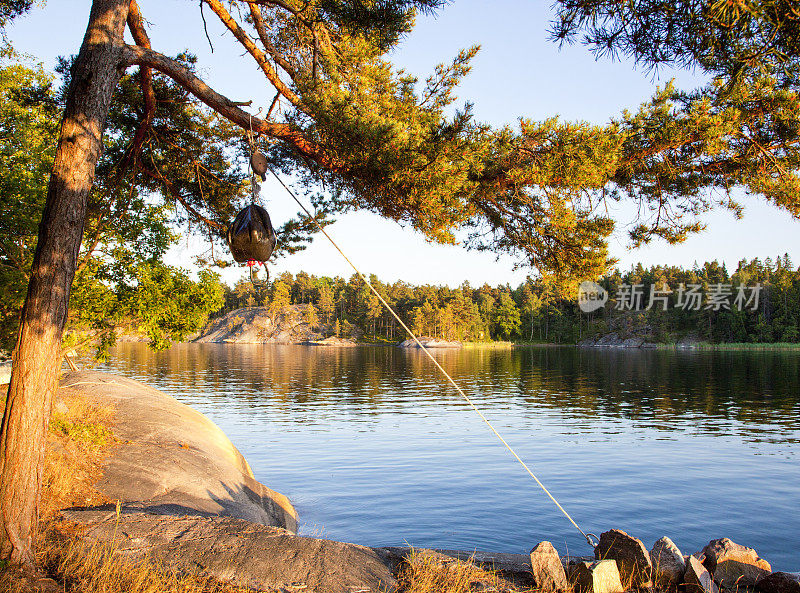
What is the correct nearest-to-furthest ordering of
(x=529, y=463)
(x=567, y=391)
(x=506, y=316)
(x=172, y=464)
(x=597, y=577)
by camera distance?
(x=597, y=577)
(x=172, y=464)
(x=529, y=463)
(x=567, y=391)
(x=506, y=316)

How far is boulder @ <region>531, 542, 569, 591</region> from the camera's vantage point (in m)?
4.71

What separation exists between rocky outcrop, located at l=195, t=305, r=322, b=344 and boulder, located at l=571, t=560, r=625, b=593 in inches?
4928

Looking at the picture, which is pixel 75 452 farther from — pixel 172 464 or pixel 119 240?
pixel 119 240

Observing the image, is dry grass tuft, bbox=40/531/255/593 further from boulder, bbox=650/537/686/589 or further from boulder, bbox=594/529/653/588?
boulder, bbox=650/537/686/589

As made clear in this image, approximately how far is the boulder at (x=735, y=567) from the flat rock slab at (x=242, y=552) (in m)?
3.19

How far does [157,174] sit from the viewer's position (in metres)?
9.21

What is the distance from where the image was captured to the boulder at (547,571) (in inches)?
186

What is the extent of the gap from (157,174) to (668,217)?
7.99m

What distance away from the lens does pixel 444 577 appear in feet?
15.1

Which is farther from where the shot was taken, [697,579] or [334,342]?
[334,342]

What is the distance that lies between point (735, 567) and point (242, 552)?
461cm

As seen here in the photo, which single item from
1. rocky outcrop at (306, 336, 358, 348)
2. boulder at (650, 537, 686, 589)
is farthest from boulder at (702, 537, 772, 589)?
rocky outcrop at (306, 336, 358, 348)

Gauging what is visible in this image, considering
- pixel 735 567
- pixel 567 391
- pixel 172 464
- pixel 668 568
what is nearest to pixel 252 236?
pixel 172 464

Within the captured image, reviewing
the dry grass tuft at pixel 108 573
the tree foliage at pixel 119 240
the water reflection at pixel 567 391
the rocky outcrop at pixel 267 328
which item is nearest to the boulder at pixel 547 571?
the dry grass tuft at pixel 108 573
